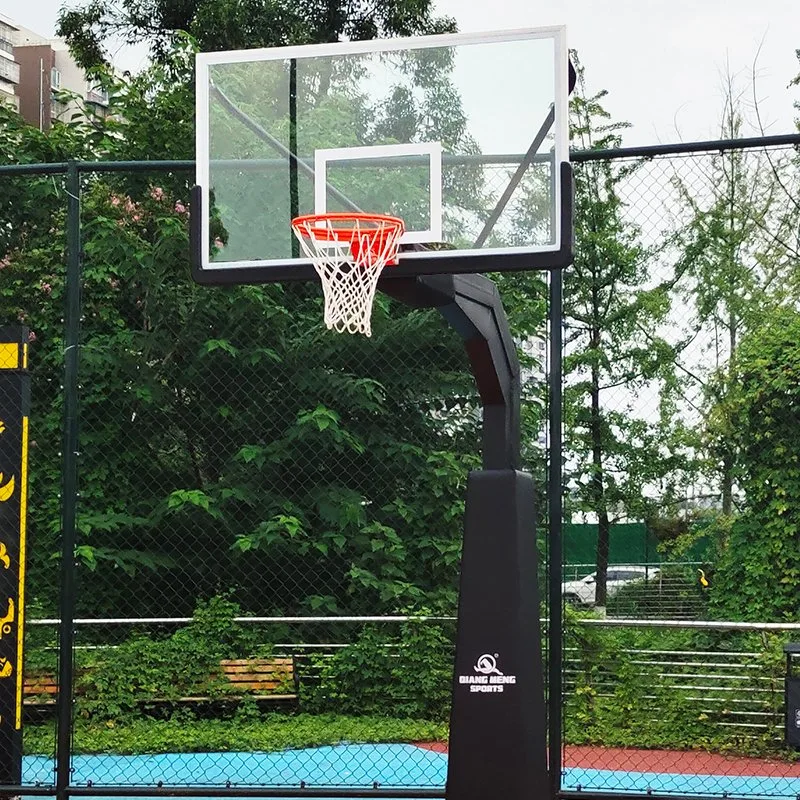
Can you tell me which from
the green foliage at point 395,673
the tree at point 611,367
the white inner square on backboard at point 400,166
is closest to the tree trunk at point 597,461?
the tree at point 611,367

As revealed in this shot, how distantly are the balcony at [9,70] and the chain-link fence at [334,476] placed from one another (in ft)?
186

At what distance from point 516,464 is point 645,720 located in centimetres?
373

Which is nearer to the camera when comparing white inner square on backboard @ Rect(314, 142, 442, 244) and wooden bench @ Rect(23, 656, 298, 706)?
white inner square on backboard @ Rect(314, 142, 442, 244)

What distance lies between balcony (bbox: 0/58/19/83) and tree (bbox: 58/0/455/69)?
45.7m

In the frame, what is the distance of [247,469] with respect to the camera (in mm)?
8641

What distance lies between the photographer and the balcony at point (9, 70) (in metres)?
61.6

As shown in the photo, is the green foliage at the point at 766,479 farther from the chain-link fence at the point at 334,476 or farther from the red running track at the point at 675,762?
the red running track at the point at 675,762

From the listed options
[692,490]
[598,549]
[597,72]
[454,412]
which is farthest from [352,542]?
[597,72]

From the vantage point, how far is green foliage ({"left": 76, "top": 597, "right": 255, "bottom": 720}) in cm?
814

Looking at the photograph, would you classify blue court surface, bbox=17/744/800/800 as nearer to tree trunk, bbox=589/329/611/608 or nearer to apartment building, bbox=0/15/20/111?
tree trunk, bbox=589/329/611/608

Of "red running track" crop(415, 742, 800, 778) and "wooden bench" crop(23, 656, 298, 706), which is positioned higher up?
"wooden bench" crop(23, 656, 298, 706)

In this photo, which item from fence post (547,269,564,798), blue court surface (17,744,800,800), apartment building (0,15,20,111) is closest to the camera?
fence post (547,269,564,798)

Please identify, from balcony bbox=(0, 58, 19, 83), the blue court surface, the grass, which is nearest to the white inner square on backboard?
the blue court surface

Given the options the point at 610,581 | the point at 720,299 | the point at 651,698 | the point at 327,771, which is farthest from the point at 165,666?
the point at 720,299
